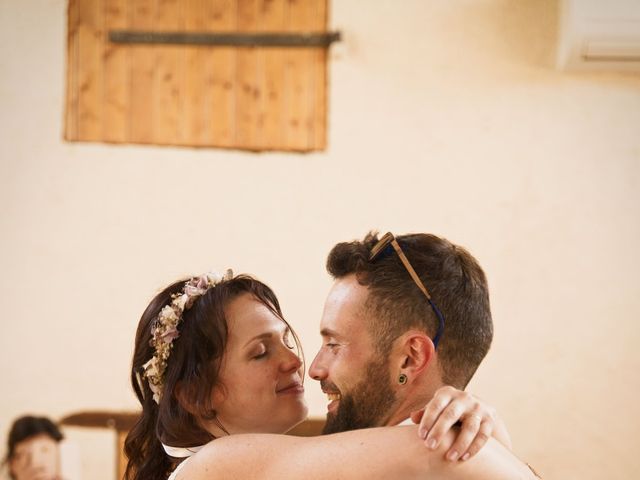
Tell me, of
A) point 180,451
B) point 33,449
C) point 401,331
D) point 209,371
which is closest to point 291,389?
point 209,371

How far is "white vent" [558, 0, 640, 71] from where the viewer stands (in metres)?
4.79

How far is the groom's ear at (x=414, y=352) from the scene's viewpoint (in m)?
2.02

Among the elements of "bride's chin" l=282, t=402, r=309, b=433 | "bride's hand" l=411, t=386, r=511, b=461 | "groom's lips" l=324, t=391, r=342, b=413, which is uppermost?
"bride's hand" l=411, t=386, r=511, b=461

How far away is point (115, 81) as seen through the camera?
17.8ft

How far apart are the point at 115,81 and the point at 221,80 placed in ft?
2.28

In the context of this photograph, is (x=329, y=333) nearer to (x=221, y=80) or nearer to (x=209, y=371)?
(x=209, y=371)

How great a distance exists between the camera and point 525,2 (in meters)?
5.29

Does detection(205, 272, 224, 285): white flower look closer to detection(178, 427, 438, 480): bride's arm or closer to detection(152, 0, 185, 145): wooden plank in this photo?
detection(178, 427, 438, 480): bride's arm

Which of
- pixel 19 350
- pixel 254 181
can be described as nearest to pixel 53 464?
pixel 19 350

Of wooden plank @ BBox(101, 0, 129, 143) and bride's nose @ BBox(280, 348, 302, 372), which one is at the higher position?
wooden plank @ BBox(101, 0, 129, 143)

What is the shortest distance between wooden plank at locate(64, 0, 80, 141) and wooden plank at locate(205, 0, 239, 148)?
2.83ft

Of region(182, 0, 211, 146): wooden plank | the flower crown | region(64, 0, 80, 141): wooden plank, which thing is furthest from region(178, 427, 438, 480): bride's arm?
region(64, 0, 80, 141): wooden plank

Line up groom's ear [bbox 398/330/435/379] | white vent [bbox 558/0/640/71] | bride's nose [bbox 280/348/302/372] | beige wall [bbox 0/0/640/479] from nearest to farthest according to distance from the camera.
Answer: groom's ear [bbox 398/330/435/379] → bride's nose [bbox 280/348/302/372] → white vent [bbox 558/0/640/71] → beige wall [bbox 0/0/640/479]

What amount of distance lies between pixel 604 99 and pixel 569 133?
1.00 feet
